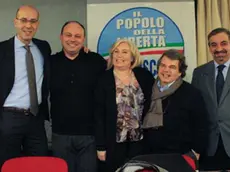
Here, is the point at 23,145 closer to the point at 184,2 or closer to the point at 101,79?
the point at 101,79

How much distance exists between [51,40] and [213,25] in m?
1.66

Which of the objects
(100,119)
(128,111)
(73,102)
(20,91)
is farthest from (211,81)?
(20,91)

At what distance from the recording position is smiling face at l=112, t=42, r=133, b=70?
2924 millimetres

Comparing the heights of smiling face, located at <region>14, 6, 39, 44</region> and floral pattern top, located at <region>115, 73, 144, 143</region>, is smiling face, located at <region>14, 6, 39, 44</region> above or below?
above

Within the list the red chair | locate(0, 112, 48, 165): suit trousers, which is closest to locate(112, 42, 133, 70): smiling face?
locate(0, 112, 48, 165): suit trousers

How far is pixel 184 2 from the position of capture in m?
3.74

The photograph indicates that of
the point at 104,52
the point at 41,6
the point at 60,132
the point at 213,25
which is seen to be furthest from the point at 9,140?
the point at 213,25

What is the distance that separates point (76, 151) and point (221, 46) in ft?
4.69

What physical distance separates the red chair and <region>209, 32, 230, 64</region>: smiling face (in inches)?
60.2

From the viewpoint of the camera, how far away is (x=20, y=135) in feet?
9.72

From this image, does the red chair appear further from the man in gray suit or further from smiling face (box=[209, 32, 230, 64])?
smiling face (box=[209, 32, 230, 64])

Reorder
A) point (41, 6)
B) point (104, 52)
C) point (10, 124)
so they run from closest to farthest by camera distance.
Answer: point (10, 124) → point (104, 52) → point (41, 6)

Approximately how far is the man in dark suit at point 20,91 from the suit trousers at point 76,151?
0.15 metres

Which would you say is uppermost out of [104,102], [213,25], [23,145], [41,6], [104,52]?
[41,6]
